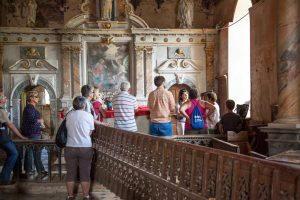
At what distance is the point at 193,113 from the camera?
27.4 feet

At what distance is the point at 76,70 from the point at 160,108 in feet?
33.8

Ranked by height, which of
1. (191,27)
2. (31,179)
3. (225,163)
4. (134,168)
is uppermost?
(191,27)

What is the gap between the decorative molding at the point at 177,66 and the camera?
696 inches

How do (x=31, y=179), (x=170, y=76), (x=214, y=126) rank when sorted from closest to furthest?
(x=31, y=179)
(x=214, y=126)
(x=170, y=76)

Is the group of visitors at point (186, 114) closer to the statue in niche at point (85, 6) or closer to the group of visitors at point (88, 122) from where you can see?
the group of visitors at point (88, 122)

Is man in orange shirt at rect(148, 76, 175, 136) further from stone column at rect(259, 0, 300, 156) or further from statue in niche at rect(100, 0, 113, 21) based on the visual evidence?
statue in niche at rect(100, 0, 113, 21)

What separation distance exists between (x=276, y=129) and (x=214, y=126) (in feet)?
4.10

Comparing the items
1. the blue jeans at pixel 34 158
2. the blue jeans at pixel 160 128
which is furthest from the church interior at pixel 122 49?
the blue jeans at pixel 34 158

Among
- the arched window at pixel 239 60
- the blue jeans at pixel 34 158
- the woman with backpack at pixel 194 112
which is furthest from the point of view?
the arched window at pixel 239 60

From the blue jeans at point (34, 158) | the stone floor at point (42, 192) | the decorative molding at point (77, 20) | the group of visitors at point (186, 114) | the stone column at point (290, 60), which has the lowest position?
the stone floor at point (42, 192)

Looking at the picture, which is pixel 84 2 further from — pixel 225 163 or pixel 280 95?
pixel 225 163

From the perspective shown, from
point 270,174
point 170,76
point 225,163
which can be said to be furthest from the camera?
point 170,76

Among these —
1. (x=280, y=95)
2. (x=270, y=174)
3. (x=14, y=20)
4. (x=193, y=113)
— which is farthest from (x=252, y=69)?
(x=270, y=174)

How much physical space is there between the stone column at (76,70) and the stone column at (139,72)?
7.09ft
